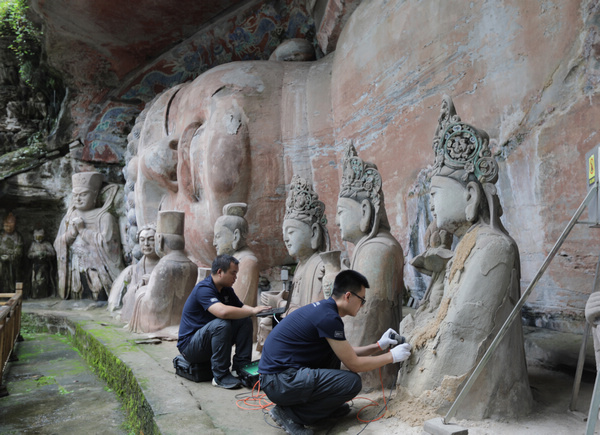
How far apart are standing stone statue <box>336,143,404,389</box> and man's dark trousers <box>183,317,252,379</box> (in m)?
1.07

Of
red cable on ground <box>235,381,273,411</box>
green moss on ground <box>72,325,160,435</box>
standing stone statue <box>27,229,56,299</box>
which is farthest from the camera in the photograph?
standing stone statue <box>27,229,56,299</box>

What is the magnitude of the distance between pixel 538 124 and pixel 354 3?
3.82 metres

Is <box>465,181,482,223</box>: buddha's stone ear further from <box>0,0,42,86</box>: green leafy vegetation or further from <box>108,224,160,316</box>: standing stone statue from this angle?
<box>0,0,42,86</box>: green leafy vegetation

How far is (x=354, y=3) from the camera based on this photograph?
24.3ft

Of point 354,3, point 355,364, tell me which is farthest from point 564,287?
point 354,3

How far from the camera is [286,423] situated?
Answer: 116 inches

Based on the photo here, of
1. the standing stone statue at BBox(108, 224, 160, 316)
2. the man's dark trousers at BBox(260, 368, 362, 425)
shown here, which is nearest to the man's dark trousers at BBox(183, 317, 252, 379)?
the man's dark trousers at BBox(260, 368, 362, 425)

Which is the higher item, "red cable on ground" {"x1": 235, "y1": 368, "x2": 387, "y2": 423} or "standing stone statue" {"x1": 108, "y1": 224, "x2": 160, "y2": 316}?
"standing stone statue" {"x1": 108, "y1": 224, "x2": 160, "y2": 316}

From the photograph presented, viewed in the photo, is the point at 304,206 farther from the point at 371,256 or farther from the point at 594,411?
the point at 594,411

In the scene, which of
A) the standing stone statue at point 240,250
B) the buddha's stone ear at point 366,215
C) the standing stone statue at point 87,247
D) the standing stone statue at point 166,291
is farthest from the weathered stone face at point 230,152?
the buddha's stone ear at point 366,215

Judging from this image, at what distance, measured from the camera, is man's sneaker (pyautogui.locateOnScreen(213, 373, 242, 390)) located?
4027 millimetres

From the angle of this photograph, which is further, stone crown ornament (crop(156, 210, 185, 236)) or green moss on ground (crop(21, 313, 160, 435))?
stone crown ornament (crop(156, 210, 185, 236))

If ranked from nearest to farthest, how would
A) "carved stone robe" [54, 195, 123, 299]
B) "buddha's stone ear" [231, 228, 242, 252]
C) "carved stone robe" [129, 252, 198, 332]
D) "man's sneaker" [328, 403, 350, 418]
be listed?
"man's sneaker" [328, 403, 350, 418], "buddha's stone ear" [231, 228, 242, 252], "carved stone robe" [129, 252, 198, 332], "carved stone robe" [54, 195, 123, 299]

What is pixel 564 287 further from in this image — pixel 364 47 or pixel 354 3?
pixel 354 3
